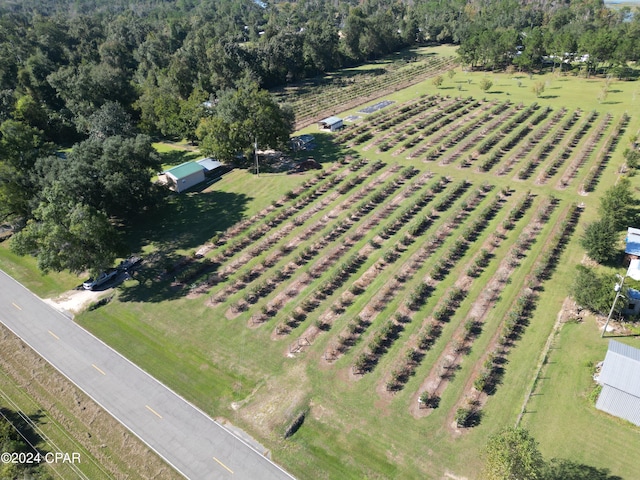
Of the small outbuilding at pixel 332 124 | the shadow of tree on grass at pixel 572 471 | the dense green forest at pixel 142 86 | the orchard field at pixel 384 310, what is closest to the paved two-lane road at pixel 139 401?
the orchard field at pixel 384 310

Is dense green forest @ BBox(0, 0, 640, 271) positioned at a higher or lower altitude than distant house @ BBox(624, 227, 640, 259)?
higher

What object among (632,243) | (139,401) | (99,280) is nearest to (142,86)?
(99,280)

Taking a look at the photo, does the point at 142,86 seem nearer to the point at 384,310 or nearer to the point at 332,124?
the point at 332,124

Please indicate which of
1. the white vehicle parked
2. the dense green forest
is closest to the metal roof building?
the dense green forest

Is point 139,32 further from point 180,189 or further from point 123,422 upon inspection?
point 123,422

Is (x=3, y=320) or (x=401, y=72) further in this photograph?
(x=401, y=72)

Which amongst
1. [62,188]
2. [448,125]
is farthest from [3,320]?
[448,125]

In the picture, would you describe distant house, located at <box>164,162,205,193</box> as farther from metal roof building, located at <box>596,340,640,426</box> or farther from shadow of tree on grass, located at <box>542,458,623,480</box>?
metal roof building, located at <box>596,340,640,426</box>
